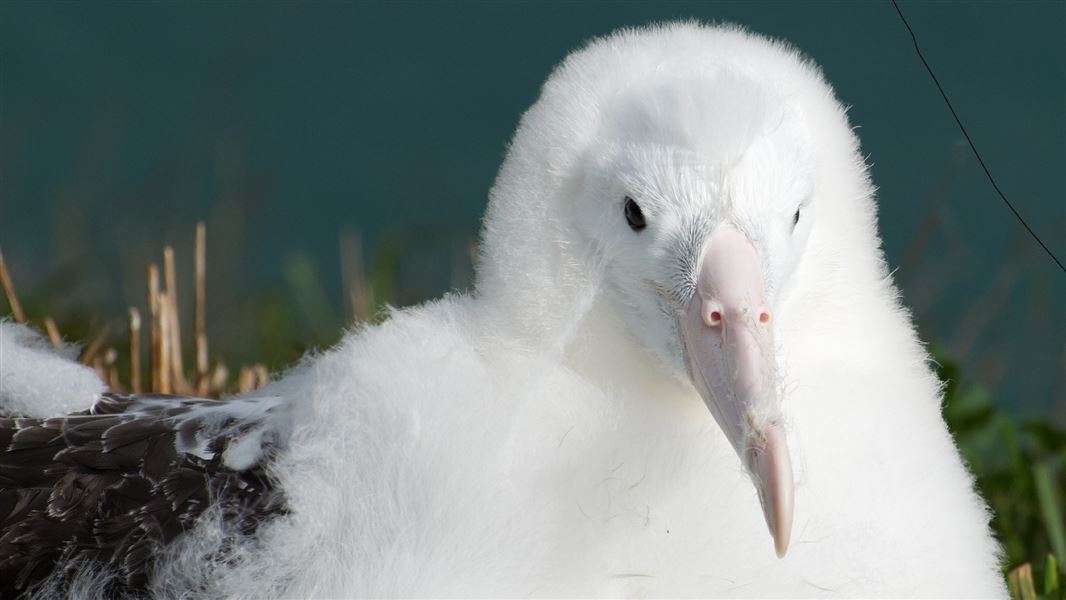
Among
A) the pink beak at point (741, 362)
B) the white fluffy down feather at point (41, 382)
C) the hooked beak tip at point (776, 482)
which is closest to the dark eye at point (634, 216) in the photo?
the pink beak at point (741, 362)

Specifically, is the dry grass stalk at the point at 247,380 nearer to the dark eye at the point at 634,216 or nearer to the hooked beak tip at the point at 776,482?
the dark eye at the point at 634,216

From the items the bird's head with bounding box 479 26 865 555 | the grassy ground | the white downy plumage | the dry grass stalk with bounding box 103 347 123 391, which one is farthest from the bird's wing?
the dry grass stalk with bounding box 103 347 123 391

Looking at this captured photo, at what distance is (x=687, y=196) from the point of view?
2859 mm

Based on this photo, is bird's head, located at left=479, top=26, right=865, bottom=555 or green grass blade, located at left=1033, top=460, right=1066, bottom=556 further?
green grass blade, located at left=1033, top=460, right=1066, bottom=556

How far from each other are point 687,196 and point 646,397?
39cm

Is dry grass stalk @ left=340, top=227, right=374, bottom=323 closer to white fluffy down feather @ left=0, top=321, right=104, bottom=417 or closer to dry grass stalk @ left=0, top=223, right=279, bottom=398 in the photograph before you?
dry grass stalk @ left=0, top=223, right=279, bottom=398

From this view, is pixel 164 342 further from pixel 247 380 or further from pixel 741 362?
pixel 741 362

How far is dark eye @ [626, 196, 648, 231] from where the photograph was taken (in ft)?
9.59

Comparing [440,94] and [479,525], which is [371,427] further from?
[440,94]

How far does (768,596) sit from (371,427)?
0.77 metres

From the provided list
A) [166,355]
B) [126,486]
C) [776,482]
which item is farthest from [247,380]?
[776,482]

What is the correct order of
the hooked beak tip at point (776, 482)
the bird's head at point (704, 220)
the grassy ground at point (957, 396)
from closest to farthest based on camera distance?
the hooked beak tip at point (776, 482) < the bird's head at point (704, 220) < the grassy ground at point (957, 396)

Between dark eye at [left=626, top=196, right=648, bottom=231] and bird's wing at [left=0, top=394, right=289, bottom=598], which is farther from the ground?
dark eye at [left=626, top=196, right=648, bottom=231]

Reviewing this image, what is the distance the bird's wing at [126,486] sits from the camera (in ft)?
9.36
